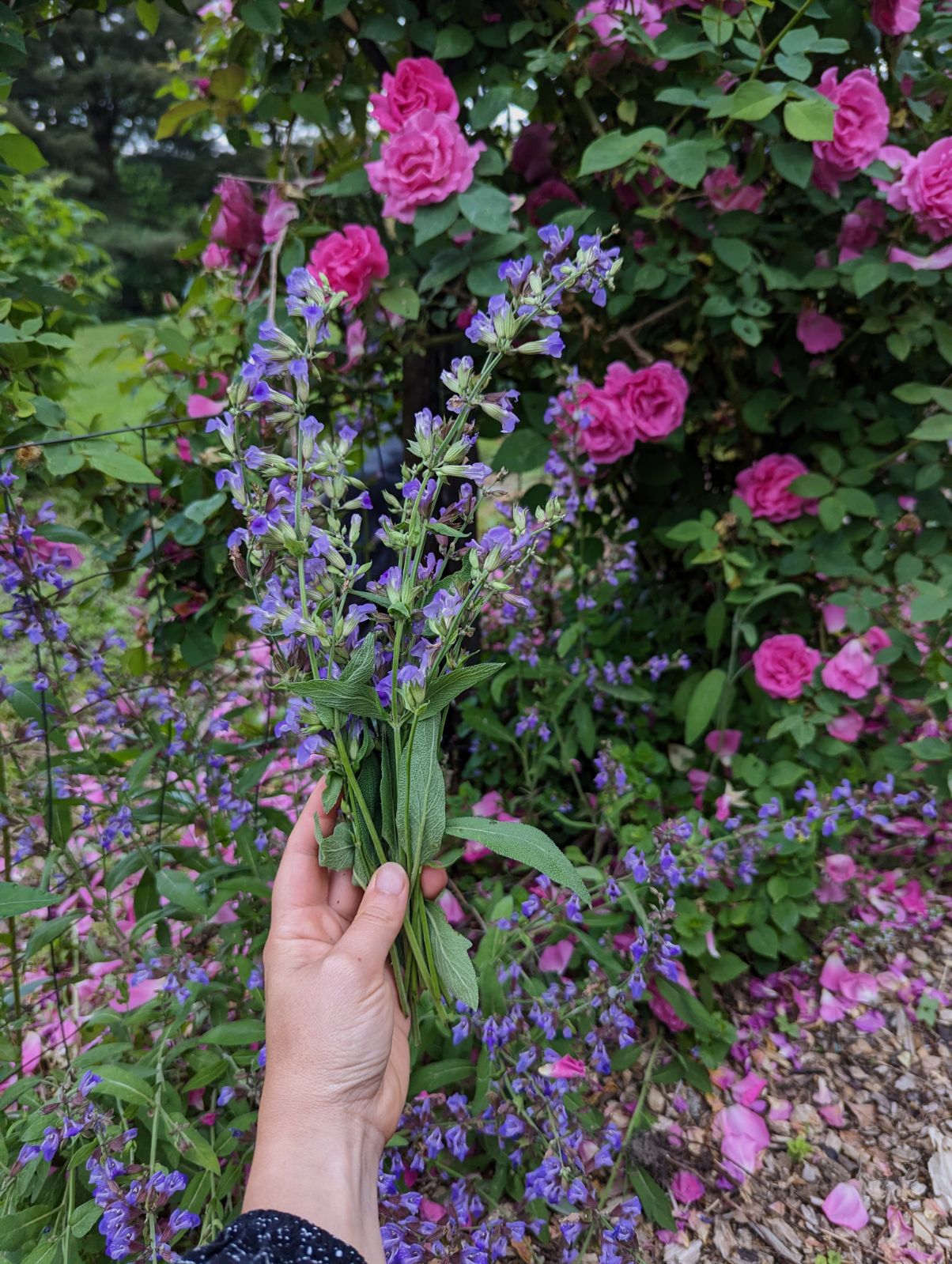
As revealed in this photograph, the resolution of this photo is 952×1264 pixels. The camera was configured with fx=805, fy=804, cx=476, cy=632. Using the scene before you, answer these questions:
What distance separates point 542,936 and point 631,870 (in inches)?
13.0

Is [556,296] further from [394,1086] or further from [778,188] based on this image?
[778,188]

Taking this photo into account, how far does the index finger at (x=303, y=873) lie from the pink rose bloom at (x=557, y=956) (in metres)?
0.65

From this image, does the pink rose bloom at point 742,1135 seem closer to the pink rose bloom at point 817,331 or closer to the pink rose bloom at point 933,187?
the pink rose bloom at point 817,331

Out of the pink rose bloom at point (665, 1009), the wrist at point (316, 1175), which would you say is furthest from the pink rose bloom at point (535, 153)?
the wrist at point (316, 1175)

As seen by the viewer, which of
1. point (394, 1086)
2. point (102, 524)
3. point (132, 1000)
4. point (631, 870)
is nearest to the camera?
point (394, 1086)

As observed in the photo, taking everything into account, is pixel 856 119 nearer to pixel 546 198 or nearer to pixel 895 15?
pixel 895 15

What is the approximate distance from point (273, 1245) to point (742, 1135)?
105 cm

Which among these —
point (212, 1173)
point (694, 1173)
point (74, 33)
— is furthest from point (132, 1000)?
point (74, 33)

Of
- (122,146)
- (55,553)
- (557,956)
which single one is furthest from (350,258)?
(122,146)

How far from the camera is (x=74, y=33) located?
59.2 ft

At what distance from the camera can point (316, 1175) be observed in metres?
0.85

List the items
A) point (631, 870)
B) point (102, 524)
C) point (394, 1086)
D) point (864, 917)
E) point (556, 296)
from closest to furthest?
point (556, 296)
point (394, 1086)
point (631, 870)
point (102, 524)
point (864, 917)

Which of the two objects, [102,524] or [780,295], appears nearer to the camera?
[780,295]

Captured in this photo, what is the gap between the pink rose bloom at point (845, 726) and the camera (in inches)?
67.2
